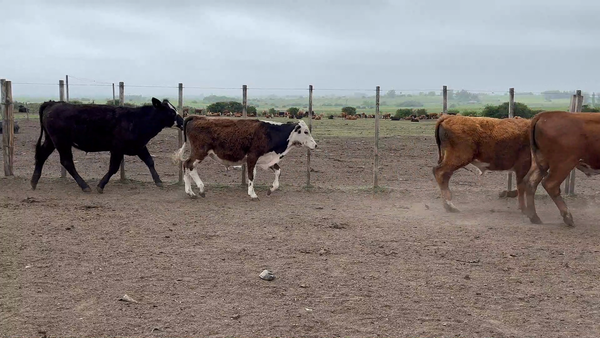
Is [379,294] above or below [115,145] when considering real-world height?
below

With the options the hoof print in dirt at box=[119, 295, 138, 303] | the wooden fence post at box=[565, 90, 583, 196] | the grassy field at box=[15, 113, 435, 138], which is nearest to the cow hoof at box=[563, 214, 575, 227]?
the wooden fence post at box=[565, 90, 583, 196]

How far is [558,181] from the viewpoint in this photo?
10.0 meters

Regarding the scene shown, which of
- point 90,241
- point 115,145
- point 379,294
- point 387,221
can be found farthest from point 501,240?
point 115,145

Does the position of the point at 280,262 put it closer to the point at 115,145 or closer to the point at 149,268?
the point at 149,268

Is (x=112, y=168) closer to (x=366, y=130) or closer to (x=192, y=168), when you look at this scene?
(x=192, y=168)

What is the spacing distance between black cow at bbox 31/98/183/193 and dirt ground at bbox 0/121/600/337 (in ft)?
2.04

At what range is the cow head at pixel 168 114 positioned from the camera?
1333 cm

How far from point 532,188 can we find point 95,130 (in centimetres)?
836

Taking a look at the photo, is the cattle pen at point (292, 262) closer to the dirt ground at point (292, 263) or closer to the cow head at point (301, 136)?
the dirt ground at point (292, 263)

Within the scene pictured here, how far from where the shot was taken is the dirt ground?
18.8 ft

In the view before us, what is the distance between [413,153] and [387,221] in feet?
32.0

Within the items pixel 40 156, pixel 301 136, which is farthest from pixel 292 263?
pixel 40 156

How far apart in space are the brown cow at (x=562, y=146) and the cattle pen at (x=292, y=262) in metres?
0.75

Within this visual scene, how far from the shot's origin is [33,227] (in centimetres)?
932
